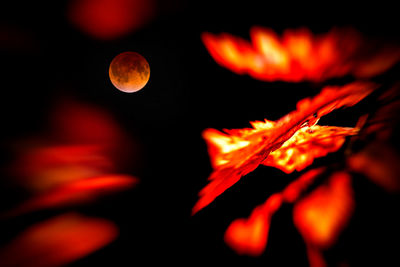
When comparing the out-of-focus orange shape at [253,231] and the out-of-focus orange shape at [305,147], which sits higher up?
the out-of-focus orange shape at [305,147]

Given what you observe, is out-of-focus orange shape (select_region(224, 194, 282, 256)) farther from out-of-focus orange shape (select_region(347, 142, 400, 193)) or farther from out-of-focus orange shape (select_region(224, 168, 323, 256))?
out-of-focus orange shape (select_region(347, 142, 400, 193))

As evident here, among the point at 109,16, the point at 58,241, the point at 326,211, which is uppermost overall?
the point at 109,16

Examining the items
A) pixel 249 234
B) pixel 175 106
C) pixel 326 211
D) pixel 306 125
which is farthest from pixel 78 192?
pixel 306 125

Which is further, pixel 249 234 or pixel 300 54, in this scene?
pixel 249 234

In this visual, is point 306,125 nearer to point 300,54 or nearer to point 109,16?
point 300,54

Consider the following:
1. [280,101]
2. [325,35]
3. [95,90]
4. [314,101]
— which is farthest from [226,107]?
[95,90]

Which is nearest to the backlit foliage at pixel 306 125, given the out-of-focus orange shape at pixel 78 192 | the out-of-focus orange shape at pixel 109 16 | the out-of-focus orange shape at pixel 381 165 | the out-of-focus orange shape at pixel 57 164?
the out-of-focus orange shape at pixel 381 165

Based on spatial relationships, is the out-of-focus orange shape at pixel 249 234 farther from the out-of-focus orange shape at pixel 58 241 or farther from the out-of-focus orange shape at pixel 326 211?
the out-of-focus orange shape at pixel 58 241
